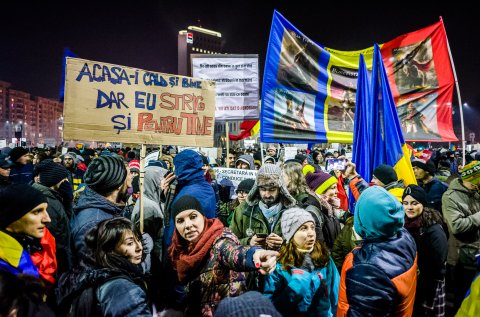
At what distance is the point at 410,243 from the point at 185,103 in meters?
2.96

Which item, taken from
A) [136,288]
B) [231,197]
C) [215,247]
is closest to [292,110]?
[231,197]

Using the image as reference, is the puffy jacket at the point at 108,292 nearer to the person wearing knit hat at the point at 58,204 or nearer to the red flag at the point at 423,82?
the person wearing knit hat at the point at 58,204

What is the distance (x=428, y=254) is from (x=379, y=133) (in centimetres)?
232

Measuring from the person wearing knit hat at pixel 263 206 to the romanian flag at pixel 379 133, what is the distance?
200 centimetres

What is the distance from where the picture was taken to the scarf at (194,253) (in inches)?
103

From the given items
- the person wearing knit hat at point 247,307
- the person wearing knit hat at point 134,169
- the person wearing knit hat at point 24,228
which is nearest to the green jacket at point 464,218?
the person wearing knit hat at point 247,307

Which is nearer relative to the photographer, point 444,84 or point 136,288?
point 136,288

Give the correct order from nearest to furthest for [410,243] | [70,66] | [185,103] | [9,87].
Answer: [410,243]
[70,66]
[185,103]
[9,87]

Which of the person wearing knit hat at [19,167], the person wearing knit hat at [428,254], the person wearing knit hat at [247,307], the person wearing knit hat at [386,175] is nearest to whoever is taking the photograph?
the person wearing knit hat at [247,307]

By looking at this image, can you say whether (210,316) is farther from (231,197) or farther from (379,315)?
(231,197)

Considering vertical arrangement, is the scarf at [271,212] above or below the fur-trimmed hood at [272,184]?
below

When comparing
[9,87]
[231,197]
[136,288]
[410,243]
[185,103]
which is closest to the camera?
[136,288]

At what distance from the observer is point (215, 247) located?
2.60 metres

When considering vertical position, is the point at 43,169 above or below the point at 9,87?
below
